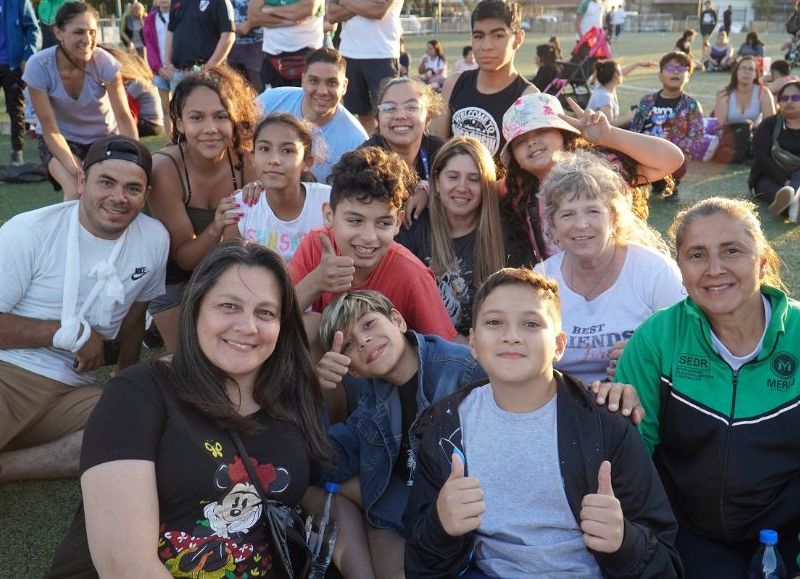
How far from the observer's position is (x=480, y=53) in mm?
5258

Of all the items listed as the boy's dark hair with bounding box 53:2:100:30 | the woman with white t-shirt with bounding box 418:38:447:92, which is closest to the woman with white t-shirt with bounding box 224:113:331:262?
the boy's dark hair with bounding box 53:2:100:30

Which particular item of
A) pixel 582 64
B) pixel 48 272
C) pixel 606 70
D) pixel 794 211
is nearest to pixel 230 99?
pixel 48 272

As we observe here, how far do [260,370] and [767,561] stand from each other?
1644 millimetres

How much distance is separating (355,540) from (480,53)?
3456 mm

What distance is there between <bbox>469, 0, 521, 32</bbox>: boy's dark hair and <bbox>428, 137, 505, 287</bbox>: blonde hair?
1538 mm

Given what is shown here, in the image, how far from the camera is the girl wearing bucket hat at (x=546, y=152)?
13.4 feet

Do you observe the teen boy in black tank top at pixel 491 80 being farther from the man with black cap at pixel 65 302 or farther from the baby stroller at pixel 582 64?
the baby stroller at pixel 582 64

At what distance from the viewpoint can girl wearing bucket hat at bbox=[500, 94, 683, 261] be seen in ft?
13.4

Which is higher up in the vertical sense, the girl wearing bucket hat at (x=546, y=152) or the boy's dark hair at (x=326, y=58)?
the boy's dark hair at (x=326, y=58)

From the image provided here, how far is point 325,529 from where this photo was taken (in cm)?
285

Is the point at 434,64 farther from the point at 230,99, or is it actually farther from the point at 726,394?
the point at 726,394

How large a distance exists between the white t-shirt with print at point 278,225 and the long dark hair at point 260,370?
164 cm

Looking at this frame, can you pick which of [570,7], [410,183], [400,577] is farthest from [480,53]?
[570,7]

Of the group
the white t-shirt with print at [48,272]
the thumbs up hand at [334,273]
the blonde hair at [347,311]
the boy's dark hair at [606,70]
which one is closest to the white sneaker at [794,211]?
the boy's dark hair at [606,70]
